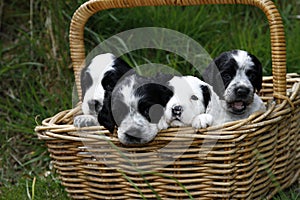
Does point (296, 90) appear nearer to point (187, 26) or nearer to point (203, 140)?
point (203, 140)

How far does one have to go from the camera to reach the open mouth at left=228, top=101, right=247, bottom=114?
2930 millimetres

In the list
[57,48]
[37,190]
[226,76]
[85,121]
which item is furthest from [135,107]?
[57,48]

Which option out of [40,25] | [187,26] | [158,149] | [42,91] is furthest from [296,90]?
[40,25]

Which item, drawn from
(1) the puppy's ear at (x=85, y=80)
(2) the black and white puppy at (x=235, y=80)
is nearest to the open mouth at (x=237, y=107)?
(2) the black and white puppy at (x=235, y=80)

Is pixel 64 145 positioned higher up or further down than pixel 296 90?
further down

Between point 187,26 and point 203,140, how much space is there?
7.62 ft

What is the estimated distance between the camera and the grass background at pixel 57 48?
4.32 m

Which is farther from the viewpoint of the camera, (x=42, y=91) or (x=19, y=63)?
(x=19, y=63)

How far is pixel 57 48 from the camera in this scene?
15.6 feet

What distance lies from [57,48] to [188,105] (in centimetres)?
229

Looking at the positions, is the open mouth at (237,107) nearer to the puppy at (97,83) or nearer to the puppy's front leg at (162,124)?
the puppy's front leg at (162,124)

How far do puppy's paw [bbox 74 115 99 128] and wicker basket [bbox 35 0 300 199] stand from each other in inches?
2.9

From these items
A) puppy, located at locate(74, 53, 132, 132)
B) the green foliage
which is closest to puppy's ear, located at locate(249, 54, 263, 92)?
puppy, located at locate(74, 53, 132, 132)

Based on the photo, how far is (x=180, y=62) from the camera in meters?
4.37
